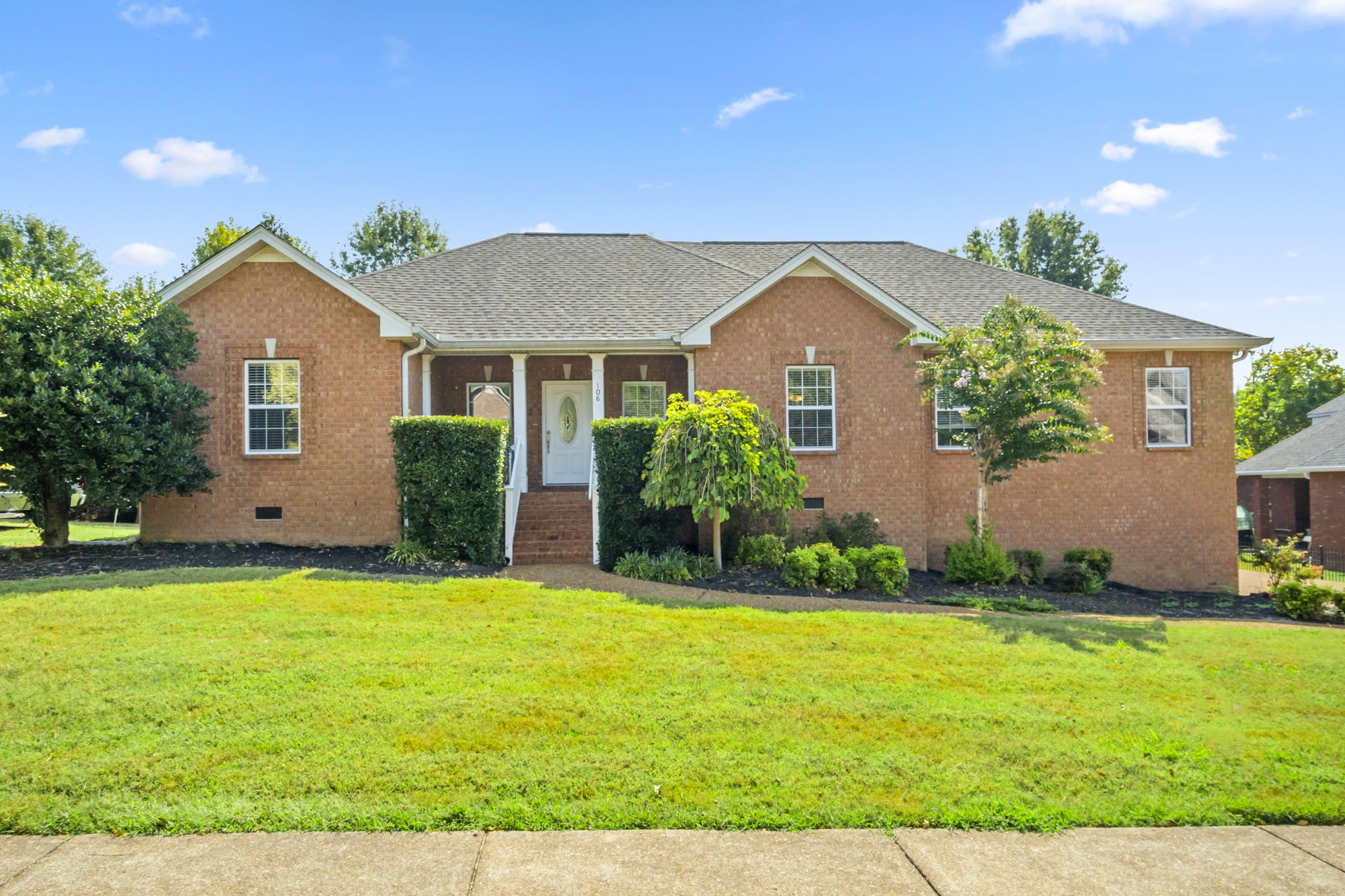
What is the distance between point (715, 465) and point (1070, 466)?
8.28 m

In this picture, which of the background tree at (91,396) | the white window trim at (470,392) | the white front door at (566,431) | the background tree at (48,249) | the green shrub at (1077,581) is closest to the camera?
the background tree at (91,396)

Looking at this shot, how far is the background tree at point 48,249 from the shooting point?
36.1 meters

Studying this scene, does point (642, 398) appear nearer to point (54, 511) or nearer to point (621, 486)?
point (621, 486)

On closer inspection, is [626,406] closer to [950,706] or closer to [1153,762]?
[950,706]

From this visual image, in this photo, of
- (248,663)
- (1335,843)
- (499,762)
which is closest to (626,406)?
(248,663)

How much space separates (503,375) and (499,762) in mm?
12710

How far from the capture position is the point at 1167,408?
1591 centimetres

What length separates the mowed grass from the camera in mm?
4324

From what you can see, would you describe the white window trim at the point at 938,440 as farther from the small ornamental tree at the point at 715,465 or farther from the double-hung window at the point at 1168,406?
the small ornamental tree at the point at 715,465

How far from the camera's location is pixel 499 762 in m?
4.80

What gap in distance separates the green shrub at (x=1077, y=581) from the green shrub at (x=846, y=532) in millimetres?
3219

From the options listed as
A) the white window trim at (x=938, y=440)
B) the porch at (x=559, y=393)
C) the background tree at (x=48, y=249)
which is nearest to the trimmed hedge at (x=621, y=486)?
the porch at (x=559, y=393)

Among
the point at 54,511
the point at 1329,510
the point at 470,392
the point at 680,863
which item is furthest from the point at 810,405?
the point at 1329,510

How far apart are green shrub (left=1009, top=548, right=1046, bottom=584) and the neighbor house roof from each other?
1702cm
